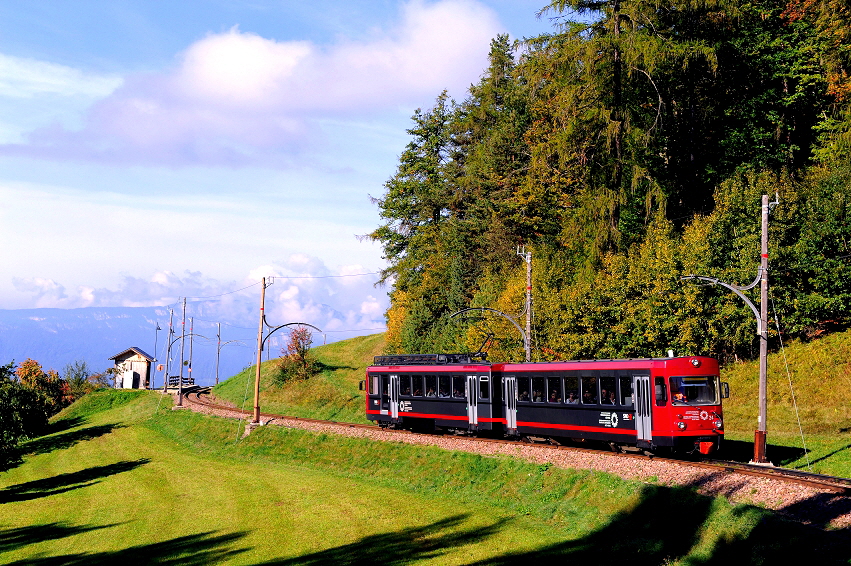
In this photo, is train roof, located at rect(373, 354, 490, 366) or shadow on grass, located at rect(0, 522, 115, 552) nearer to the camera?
shadow on grass, located at rect(0, 522, 115, 552)

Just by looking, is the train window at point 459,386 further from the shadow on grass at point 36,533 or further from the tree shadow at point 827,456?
the shadow on grass at point 36,533

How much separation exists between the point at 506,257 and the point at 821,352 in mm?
25442

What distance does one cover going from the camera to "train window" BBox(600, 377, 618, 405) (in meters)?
26.7

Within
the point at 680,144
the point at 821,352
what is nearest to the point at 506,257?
the point at 680,144

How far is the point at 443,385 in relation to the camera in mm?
36500

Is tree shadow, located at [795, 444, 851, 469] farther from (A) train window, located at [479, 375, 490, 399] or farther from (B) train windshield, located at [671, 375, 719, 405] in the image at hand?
(A) train window, located at [479, 375, 490, 399]

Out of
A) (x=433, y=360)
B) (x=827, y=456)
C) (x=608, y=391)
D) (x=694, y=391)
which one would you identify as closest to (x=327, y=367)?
(x=433, y=360)

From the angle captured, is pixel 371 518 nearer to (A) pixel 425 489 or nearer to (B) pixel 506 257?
(A) pixel 425 489

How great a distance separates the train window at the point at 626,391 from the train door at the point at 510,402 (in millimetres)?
6221

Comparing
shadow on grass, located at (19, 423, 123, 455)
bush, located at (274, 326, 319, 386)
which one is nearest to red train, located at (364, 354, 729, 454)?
shadow on grass, located at (19, 423, 123, 455)

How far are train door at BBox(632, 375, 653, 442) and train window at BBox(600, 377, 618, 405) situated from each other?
962mm

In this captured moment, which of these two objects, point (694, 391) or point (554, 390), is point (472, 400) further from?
point (694, 391)

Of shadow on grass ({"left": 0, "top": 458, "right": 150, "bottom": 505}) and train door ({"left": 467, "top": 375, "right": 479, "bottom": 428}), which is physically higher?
train door ({"left": 467, "top": 375, "right": 479, "bottom": 428})

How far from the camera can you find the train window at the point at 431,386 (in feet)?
122
